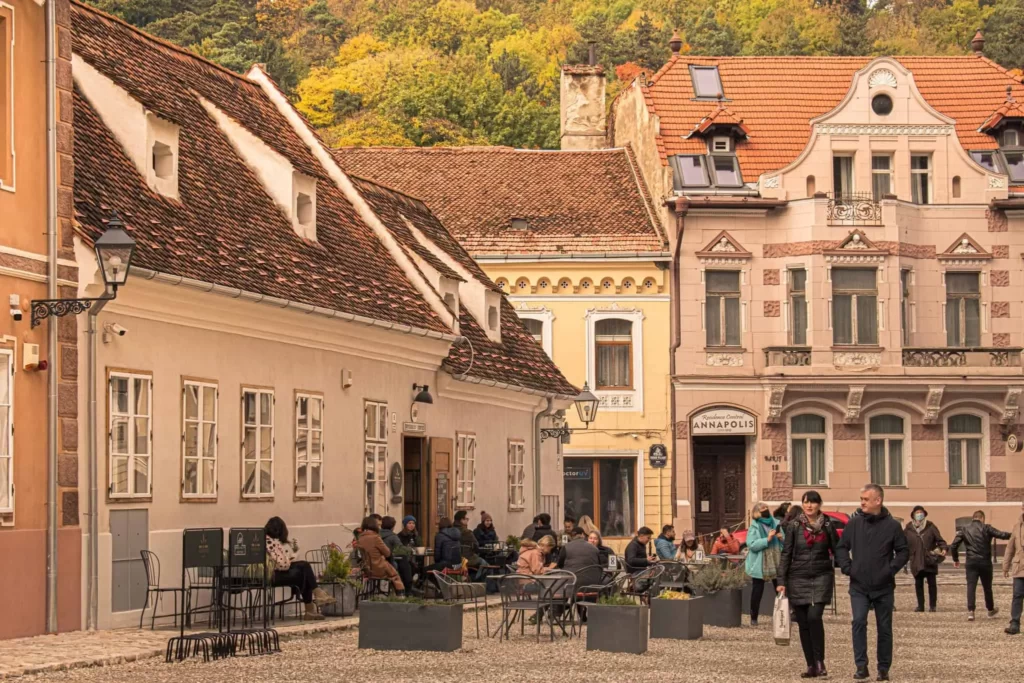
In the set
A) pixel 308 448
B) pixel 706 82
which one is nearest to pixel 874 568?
pixel 308 448

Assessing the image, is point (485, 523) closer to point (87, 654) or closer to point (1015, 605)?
point (1015, 605)

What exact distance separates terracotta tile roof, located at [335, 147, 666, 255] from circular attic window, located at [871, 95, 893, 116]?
5.98m

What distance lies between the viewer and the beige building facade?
44156mm

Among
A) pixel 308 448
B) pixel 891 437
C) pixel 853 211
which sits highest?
pixel 853 211

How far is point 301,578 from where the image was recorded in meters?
21.5

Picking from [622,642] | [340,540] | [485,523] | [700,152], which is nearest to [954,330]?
[700,152]

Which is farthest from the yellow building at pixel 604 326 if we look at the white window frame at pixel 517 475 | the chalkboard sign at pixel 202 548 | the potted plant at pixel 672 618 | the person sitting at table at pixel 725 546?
the chalkboard sign at pixel 202 548

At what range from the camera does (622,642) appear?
17.9 metres

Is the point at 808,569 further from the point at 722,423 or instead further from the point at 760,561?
the point at 722,423

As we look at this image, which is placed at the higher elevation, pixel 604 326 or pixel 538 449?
pixel 604 326

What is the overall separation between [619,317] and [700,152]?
4537 mm

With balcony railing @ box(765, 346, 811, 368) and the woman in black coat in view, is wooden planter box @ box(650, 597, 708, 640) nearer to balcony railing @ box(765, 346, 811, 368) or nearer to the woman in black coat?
the woman in black coat

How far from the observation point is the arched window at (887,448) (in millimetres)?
44969

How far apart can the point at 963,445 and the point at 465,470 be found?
1835cm
